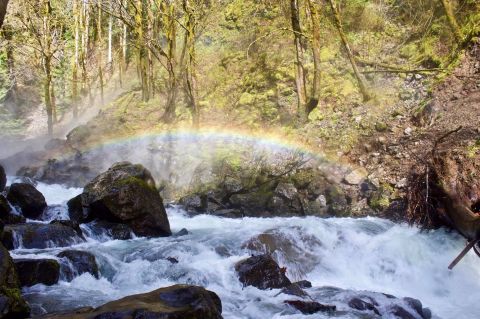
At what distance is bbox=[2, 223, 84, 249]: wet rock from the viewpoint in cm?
920

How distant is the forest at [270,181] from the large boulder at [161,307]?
0.11 feet

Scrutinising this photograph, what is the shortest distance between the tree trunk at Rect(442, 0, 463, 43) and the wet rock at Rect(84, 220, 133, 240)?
43.6 feet

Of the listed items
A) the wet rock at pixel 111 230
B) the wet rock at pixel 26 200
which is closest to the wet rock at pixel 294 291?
the wet rock at pixel 111 230

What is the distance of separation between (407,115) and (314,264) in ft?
24.8

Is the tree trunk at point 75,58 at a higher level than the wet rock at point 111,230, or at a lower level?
higher

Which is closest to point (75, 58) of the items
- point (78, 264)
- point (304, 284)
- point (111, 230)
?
point (111, 230)

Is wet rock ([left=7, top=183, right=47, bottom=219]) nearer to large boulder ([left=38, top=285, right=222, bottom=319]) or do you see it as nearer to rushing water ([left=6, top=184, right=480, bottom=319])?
rushing water ([left=6, top=184, right=480, bottom=319])

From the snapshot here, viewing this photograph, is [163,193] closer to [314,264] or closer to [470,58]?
[314,264]

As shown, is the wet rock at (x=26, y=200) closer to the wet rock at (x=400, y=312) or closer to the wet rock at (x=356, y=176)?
the wet rock at (x=356, y=176)

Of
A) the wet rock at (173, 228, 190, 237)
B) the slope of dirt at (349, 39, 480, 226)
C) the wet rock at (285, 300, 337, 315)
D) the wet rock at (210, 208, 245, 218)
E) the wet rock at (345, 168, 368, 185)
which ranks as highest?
the slope of dirt at (349, 39, 480, 226)

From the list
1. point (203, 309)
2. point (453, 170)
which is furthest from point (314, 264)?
point (203, 309)

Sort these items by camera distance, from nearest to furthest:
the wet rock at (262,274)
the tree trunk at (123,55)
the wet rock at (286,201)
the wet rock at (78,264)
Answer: the wet rock at (78,264) < the wet rock at (262,274) < the wet rock at (286,201) < the tree trunk at (123,55)

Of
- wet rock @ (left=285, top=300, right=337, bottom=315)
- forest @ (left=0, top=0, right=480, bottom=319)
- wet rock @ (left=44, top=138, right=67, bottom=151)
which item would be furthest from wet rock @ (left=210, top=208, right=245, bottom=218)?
wet rock @ (left=44, top=138, right=67, bottom=151)

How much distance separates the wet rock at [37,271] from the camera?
734cm
